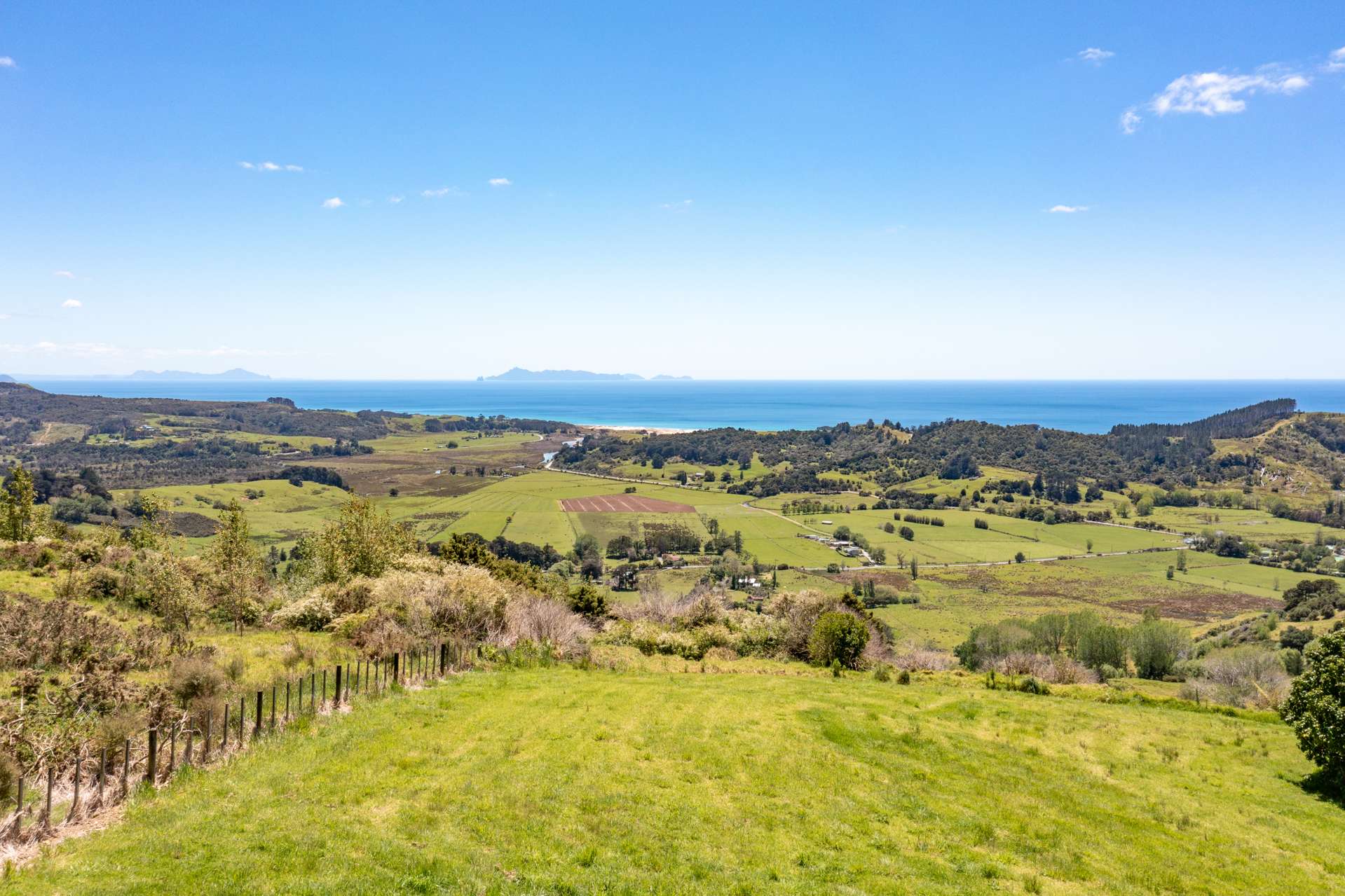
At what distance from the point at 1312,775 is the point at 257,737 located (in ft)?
83.6

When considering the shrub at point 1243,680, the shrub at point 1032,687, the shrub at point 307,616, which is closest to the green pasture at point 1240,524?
the shrub at point 1243,680

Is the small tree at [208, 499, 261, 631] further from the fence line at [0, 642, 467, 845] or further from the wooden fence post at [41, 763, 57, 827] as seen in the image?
the wooden fence post at [41, 763, 57, 827]

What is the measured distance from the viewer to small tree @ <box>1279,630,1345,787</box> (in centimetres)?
1545

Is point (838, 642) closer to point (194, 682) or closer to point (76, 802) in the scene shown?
point (194, 682)

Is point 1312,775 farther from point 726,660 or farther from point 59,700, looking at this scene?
point 59,700

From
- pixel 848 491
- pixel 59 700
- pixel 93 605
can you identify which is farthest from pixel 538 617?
pixel 848 491

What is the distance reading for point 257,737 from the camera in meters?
13.8

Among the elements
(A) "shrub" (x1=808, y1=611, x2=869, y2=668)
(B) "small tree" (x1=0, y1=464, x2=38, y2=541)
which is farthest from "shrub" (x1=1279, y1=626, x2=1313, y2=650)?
(B) "small tree" (x1=0, y1=464, x2=38, y2=541)

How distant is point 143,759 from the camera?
1183 cm

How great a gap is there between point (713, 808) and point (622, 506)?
12520 centimetres

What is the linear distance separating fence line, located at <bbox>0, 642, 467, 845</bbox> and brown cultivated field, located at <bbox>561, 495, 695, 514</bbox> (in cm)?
11126

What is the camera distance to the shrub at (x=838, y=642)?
33.8 m

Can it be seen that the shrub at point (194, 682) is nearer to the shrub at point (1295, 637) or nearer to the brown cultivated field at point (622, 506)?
the shrub at point (1295, 637)

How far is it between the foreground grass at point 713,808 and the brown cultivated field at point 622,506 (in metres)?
111
